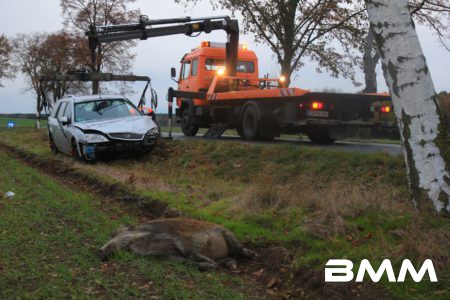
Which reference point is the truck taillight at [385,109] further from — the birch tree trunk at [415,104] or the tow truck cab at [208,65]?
the birch tree trunk at [415,104]

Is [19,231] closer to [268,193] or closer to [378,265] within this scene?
[268,193]

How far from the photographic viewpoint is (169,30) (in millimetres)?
17953

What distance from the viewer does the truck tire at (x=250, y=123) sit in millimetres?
14676

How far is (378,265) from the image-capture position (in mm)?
4801

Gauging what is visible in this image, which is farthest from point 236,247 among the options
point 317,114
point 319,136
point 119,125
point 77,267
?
point 319,136

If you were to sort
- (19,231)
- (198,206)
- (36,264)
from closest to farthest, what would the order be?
(36,264), (19,231), (198,206)

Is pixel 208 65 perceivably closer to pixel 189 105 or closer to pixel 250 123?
pixel 189 105

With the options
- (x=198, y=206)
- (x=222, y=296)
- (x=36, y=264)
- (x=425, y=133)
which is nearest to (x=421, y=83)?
(x=425, y=133)

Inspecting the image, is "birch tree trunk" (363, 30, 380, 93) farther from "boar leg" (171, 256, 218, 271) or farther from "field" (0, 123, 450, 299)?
"boar leg" (171, 256, 218, 271)

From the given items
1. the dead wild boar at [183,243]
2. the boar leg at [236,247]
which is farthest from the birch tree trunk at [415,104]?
the dead wild boar at [183,243]

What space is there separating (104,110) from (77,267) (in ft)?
30.9

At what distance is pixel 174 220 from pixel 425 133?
282 centimetres

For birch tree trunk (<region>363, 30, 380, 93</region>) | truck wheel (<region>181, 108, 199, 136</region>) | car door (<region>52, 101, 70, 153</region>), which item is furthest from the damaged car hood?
birch tree trunk (<region>363, 30, 380, 93</region>)

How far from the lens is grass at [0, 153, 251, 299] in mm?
4648
